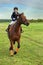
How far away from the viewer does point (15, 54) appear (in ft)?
55.4

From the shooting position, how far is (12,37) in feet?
53.5

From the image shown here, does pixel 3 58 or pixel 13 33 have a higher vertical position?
pixel 13 33

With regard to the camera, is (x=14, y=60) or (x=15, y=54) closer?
(x=14, y=60)

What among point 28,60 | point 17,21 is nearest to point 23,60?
point 28,60

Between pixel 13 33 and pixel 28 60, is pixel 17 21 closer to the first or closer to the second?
pixel 13 33

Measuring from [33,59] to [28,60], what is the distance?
1.51ft

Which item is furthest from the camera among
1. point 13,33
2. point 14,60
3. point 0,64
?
point 13,33

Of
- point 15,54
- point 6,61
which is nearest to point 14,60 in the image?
point 6,61

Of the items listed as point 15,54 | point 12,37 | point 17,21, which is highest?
point 17,21

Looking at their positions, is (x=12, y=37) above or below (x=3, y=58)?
above

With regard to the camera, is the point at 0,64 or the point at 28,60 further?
the point at 28,60

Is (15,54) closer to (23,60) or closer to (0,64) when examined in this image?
(23,60)

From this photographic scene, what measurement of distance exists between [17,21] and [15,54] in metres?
2.32

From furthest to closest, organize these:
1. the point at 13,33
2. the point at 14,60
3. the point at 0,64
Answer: the point at 13,33 < the point at 14,60 < the point at 0,64
